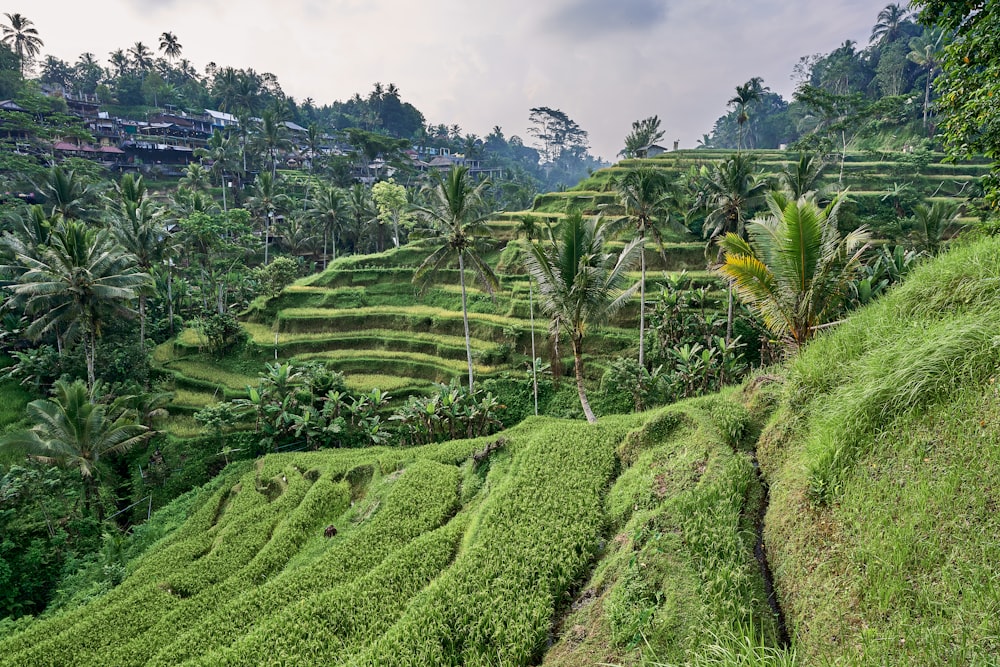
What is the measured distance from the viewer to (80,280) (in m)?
17.0

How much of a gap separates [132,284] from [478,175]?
65.6 metres

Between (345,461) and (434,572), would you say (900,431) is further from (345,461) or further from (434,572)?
(345,461)

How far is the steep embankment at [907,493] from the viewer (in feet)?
9.70

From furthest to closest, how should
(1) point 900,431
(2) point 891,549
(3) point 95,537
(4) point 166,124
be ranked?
(4) point 166,124, (3) point 95,537, (1) point 900,431, (2) point 891,549

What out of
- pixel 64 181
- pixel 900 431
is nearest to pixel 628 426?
pixel 900 431

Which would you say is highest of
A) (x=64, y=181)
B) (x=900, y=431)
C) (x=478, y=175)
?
(x=478, y=175)

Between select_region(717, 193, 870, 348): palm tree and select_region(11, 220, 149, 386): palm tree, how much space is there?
823 inches

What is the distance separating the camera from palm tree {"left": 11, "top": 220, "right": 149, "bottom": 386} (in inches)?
659

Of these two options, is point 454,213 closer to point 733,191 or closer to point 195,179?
point 733,191

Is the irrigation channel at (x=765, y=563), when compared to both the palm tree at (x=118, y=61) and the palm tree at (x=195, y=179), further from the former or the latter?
the palm tree at (x=118, y=61)

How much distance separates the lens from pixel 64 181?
85.4ft

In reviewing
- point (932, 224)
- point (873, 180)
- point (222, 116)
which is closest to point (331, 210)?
point (222, 116)

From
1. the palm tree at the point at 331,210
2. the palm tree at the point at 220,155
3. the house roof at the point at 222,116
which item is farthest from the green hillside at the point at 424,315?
the house roof at the point at 222,116

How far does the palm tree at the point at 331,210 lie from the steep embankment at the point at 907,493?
37.9 m
